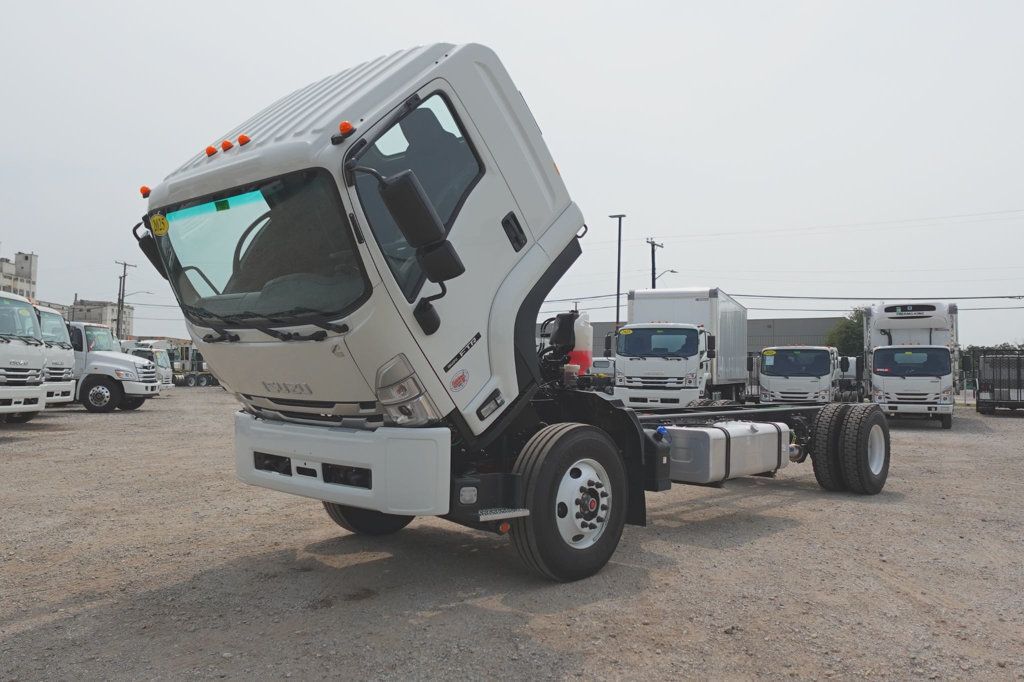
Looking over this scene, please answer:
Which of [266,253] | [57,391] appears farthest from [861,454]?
[57,391]

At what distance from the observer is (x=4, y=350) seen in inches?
560

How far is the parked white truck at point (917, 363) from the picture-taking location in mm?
20281

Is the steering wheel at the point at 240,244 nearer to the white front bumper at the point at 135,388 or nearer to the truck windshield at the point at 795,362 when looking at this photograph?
the white front bumper at the point at 135,388

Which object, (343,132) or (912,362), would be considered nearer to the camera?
(343,132)

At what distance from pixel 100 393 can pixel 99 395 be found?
7 centimetres

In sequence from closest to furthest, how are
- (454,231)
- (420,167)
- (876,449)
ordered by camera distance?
(420,167) → (454,231) → (876,449)

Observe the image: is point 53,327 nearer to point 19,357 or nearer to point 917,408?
point 19,357

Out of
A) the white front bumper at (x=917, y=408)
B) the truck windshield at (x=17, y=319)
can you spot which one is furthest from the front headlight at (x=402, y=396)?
the white front bumper at (x=917, y=408)

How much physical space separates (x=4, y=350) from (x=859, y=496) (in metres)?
14.6

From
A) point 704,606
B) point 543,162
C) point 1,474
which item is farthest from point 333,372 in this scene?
point 1,474

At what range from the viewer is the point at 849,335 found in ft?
198

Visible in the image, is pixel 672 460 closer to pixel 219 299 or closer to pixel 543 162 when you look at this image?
pixel 543 162

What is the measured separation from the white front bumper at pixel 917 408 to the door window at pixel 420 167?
1835cm

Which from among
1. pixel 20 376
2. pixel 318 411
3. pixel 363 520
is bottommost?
pixel 363 520
